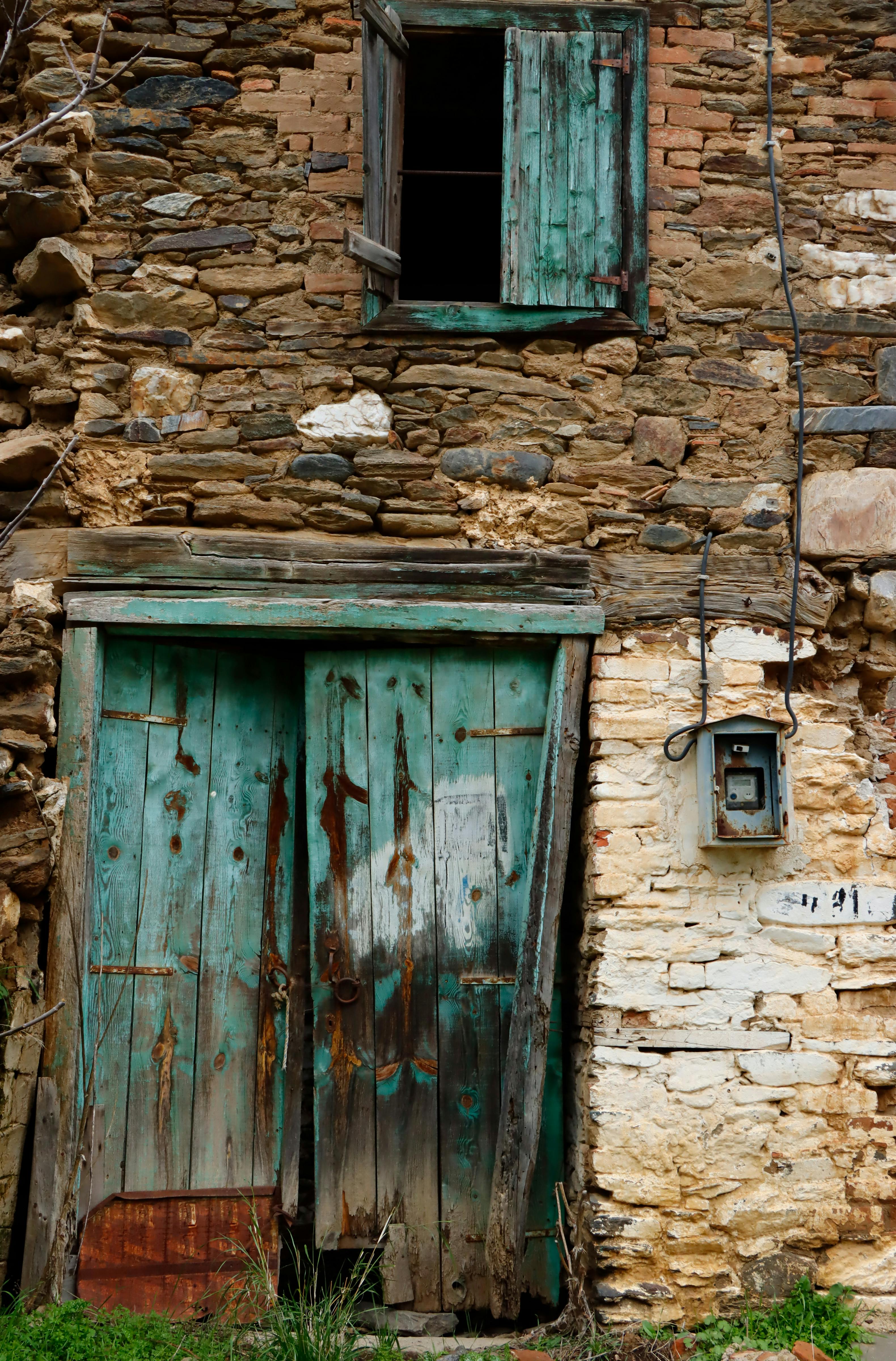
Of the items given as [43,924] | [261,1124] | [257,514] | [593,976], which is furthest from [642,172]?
[261,1124]

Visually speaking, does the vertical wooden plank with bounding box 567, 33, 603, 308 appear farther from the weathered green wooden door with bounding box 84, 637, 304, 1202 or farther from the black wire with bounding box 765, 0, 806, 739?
the weathered green wooden door with bounding box 84, 637, 304, 1202

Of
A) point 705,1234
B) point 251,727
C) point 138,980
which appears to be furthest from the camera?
point 251,727

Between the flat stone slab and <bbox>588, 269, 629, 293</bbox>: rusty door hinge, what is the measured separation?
690 millimetres

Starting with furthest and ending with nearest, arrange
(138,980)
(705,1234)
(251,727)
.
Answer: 1. (251,727)
2. (138,980)
3. (705,1234)

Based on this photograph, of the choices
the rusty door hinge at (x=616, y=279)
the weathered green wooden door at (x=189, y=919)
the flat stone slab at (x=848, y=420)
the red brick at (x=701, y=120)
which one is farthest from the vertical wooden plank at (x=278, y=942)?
the red brick at (x=701, y=120)

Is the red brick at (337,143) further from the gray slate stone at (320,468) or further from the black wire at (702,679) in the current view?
the black wire at (702,679)

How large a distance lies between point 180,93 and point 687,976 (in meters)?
3.27

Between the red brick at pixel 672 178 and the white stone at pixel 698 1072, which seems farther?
the red brick at pixel 672 178

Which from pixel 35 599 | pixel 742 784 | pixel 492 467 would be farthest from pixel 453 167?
pixel 742 784

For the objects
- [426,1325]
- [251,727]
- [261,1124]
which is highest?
[251,727]

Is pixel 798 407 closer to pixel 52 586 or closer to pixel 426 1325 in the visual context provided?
pixel 52 586

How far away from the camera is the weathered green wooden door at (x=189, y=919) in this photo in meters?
3.40

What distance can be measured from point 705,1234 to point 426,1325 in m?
0.87

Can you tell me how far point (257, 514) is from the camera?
11.7ft
